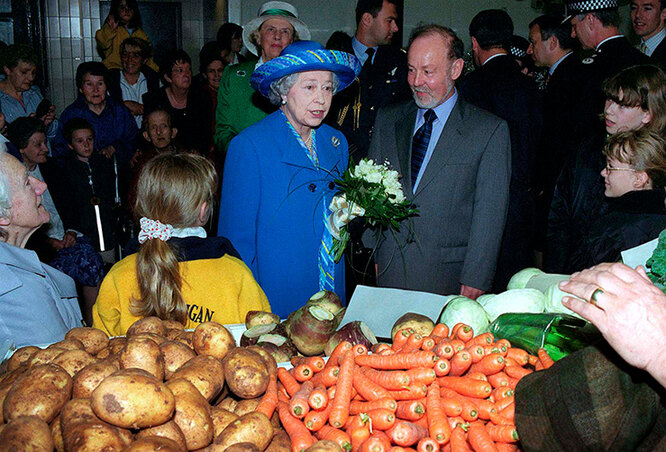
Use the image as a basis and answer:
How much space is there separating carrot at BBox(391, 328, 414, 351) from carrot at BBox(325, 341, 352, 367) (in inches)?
6.6

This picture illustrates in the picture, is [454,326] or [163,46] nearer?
[454,326]

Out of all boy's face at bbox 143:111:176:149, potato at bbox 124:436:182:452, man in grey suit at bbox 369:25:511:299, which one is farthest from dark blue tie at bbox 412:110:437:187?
boy's face at bbox 143:111:176:149

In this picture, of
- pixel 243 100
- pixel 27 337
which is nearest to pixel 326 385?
pixel 27 337

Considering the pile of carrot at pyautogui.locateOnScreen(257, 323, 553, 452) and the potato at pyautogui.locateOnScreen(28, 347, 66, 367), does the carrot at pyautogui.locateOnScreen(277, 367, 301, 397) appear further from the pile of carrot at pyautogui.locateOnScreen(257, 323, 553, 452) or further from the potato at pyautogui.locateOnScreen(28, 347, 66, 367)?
the potato at pyautogui.locateOnScreen(28, 347, 66, 367)

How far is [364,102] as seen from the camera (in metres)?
4.59

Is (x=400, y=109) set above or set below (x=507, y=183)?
above

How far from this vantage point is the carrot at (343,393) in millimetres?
1718

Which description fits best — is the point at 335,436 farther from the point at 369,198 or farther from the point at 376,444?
the point at 369,198

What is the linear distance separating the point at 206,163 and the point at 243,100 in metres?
2.15

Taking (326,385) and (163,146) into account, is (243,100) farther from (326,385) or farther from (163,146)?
(326,385)

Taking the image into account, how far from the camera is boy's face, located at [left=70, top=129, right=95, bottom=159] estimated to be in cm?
558

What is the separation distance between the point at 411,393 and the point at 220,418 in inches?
22.2

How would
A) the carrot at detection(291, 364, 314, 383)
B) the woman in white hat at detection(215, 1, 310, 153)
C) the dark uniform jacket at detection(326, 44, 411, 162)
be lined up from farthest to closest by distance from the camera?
the dark uniform jacket at detection(326, 44, 411, 162), the woman in white hat at detection(215, 1, 310, 153), the carrot at detection(291, 364, 314, 383)

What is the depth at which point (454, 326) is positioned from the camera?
2.10m
